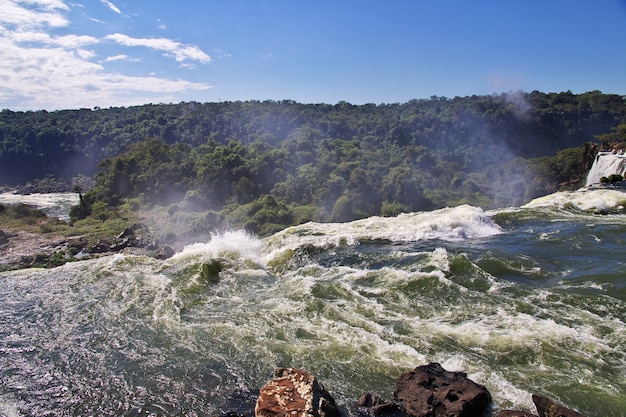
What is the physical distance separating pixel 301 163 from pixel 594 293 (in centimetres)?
4316

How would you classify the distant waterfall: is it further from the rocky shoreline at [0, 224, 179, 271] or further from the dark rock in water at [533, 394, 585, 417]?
the rocky shoreline at [0, 224, 179, 271]

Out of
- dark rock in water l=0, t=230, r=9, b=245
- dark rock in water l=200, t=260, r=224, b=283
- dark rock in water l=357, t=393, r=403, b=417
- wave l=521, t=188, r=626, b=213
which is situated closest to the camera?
dark rock in water l=357, t=393, r=403, b=417

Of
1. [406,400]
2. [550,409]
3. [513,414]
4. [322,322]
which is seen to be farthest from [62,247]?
[550,409]

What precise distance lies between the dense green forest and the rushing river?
67.9 feet

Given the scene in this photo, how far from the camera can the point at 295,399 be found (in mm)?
7078

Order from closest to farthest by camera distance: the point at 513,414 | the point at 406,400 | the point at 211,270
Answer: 1. the point at 513,414
2. the point at 406,400
3. the point at 211,270

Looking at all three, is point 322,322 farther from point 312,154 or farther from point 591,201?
point 312,154

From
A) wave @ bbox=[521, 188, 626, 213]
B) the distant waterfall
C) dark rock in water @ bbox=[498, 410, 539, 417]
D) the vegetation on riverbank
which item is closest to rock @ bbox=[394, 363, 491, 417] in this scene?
dark rock in water @ bbox=[498, 410, 539, 417]

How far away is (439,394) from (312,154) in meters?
49.5

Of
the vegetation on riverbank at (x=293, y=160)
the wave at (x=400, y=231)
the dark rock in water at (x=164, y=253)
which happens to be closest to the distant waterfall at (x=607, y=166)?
the vegetation on riverbank at (x=293, y=160)

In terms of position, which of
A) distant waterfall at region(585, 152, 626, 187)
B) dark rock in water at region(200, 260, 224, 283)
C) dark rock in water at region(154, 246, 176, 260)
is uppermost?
distant waterfall at region(585, 152, 626, 187)

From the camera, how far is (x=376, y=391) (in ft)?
26.7

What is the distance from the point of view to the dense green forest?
142ft

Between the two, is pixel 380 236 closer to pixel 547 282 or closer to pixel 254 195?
pixel 547 282
